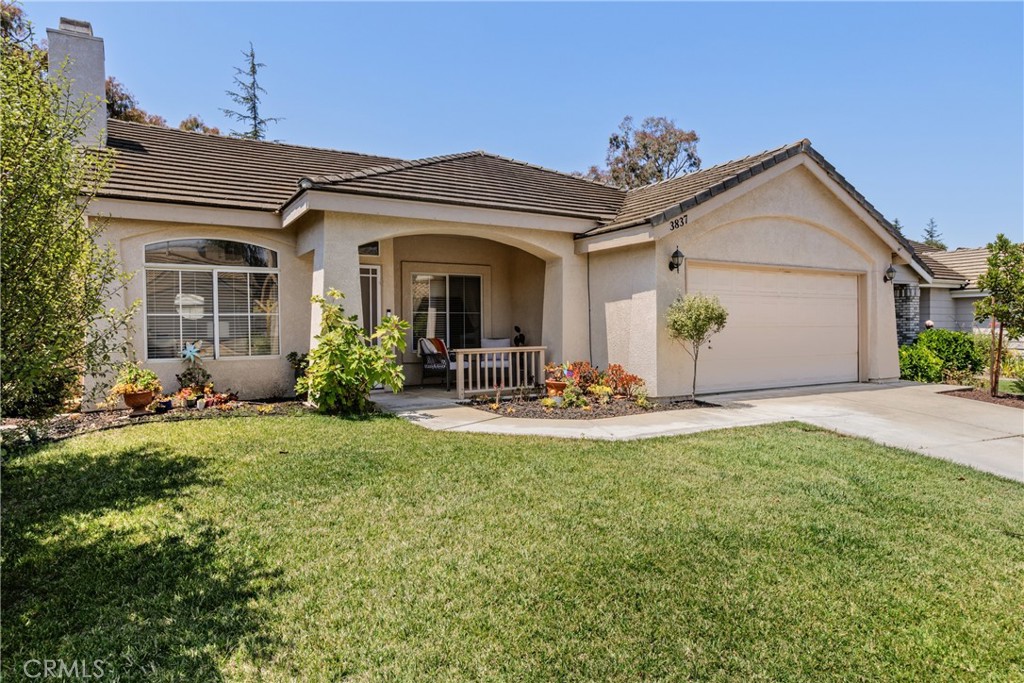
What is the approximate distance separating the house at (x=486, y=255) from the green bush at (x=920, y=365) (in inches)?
51.1

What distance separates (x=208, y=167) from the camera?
1146 centimetres

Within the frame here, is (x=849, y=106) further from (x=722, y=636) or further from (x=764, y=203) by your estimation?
(x=722, y=636)

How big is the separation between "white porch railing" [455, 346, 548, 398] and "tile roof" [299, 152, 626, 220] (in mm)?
2862

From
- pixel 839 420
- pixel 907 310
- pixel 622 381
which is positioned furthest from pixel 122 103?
pixel 907 310

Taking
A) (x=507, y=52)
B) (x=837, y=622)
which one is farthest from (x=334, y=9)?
(x=837, y=622)

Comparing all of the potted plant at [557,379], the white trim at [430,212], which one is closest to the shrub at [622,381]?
the potted plant at [557,379]

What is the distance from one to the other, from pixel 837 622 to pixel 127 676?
12.6 ft

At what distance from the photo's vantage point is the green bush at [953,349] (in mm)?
14836

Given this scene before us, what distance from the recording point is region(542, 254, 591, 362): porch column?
11.5m

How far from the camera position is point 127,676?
104 inches

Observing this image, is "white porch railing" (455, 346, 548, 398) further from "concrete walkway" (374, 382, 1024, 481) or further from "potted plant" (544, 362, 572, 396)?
"concrete walkway" (374, 382, 1024, 481)

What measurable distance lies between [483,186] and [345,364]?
517 cm

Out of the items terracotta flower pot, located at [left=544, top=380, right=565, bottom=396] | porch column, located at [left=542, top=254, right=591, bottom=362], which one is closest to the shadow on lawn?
terracotta flower pot, located at [left=544, top=380, right=565, bottom=396]

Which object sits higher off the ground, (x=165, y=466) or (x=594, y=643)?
(x=165, y=466)
